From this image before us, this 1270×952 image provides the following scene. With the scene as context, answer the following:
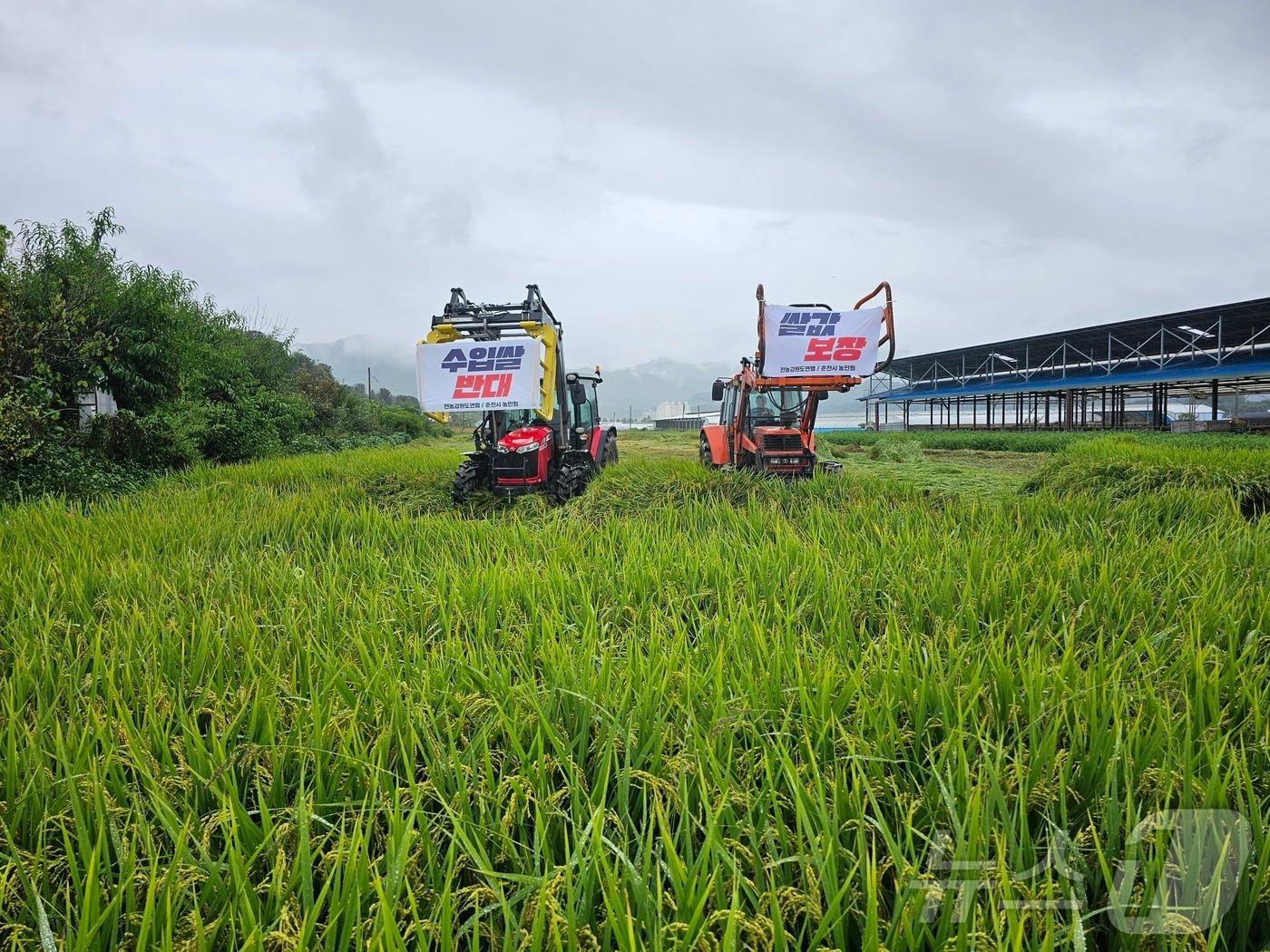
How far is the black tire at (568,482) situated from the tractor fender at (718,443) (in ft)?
10.0

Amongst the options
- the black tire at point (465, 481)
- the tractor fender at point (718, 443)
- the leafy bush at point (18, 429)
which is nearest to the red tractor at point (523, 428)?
the black tire at point (465, 481)

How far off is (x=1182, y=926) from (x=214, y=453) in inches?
624

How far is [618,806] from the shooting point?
4.73ft

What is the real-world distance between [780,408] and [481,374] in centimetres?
448

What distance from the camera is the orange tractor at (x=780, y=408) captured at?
704 cm

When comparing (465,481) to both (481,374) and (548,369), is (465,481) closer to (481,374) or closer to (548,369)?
(481,374)

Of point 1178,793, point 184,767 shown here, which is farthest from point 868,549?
point 184,767

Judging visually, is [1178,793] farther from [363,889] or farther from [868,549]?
[868,549]

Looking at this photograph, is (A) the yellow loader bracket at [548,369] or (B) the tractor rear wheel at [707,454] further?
(B) the tractor rear wheel at [707,454]

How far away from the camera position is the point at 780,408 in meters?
8.77

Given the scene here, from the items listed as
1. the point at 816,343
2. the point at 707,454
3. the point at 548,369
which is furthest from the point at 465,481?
the point at 707,454

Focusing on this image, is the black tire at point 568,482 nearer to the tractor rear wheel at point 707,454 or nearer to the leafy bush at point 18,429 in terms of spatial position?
the tractor rear wheel at point 707,454

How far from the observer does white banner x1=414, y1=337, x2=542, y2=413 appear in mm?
6363

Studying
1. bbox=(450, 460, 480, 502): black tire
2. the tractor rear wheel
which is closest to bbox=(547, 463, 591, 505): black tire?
bbox=(450, 460, 480, 502): black tire
